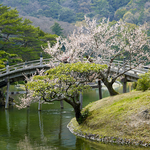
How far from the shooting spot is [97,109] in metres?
16.2

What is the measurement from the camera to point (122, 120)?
13.1m

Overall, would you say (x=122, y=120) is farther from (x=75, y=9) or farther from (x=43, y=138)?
(x=75, y=9)

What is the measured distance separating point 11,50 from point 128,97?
2916 cm

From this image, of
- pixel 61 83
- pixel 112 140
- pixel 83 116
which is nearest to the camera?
pixel 112 140

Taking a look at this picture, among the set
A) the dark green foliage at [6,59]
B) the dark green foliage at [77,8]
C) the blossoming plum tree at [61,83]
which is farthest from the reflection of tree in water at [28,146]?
the dark green foliage at [77,8]

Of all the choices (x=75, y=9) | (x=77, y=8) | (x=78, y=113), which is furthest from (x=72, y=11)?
(x=78, y=113)

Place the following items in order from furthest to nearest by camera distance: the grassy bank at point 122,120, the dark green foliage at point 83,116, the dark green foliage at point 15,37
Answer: the dark green foliage at point 15,37
the dark green foliage at point 83,116
the grassy bank at point 122,120

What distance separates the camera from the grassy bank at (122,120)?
476 inches

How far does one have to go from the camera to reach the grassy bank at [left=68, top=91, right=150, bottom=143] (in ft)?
39.7

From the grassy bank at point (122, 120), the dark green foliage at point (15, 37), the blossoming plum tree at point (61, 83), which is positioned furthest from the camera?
the dark green foliage at point (15, 37)

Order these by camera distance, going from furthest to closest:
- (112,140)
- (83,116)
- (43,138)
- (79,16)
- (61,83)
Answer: (79,16)
(83,116)
(61,83)
(43,138)
(112,140)

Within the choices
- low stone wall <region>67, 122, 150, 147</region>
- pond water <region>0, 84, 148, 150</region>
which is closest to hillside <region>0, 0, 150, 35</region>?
pond water <region>0, 84, 148, 150</region>

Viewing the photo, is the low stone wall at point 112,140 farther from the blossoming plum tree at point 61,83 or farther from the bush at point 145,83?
the bush at point 145,83

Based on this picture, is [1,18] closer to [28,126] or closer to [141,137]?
[28,126]
